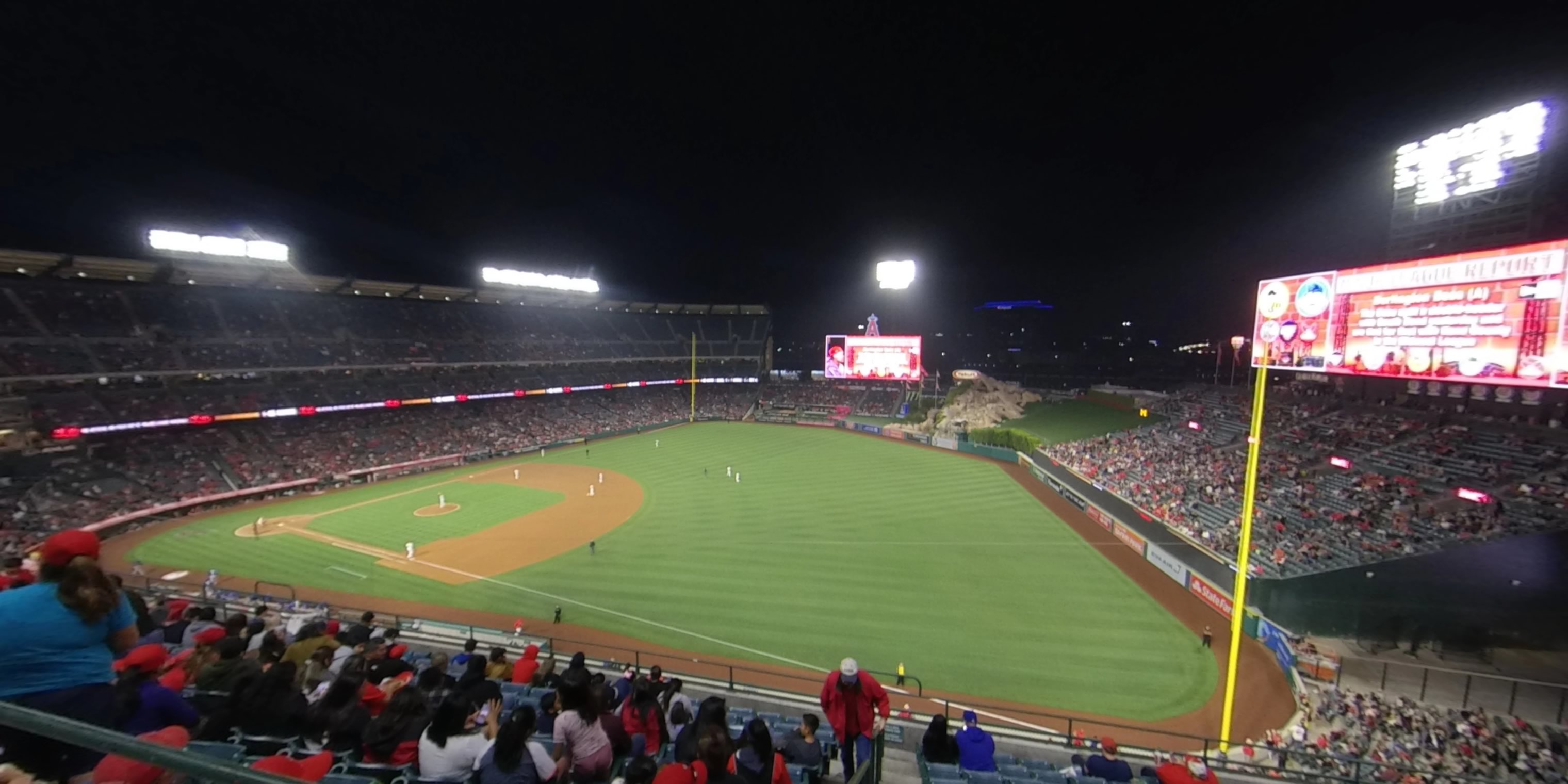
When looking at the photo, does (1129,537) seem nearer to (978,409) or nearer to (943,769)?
(943,769)

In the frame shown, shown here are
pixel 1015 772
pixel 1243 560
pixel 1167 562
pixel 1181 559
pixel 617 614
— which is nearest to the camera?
pixel 1015 772

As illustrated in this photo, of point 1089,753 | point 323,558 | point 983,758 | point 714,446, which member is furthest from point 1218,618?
point 714,446

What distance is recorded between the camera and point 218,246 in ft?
111

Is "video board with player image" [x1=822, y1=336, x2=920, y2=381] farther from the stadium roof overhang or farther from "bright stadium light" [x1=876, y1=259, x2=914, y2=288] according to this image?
the stadium roof overhang

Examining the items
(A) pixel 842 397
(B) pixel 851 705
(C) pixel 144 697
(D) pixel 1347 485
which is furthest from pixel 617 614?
(A) pixel 842 397

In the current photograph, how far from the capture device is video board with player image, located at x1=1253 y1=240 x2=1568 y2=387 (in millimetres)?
15766

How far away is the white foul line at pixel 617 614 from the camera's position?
1573 centimetres

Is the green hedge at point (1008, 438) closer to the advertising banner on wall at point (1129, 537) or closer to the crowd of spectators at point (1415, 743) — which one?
the advertising banner on wall at point (1129, 537)

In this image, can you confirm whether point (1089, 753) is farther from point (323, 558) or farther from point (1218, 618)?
point (323, 558)

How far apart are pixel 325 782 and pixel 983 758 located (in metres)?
6.62

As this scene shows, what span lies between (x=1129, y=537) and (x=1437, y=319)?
11.8 metres

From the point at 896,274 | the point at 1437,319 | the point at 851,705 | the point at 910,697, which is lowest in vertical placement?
the point at 910,697

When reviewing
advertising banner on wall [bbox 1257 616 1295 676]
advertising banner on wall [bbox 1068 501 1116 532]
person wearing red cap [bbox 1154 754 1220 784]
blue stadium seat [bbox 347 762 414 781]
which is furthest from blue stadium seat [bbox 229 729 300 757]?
advertising banner on wall [bbox 1068 501 1116 532]

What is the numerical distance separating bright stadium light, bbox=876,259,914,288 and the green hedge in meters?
21.0
